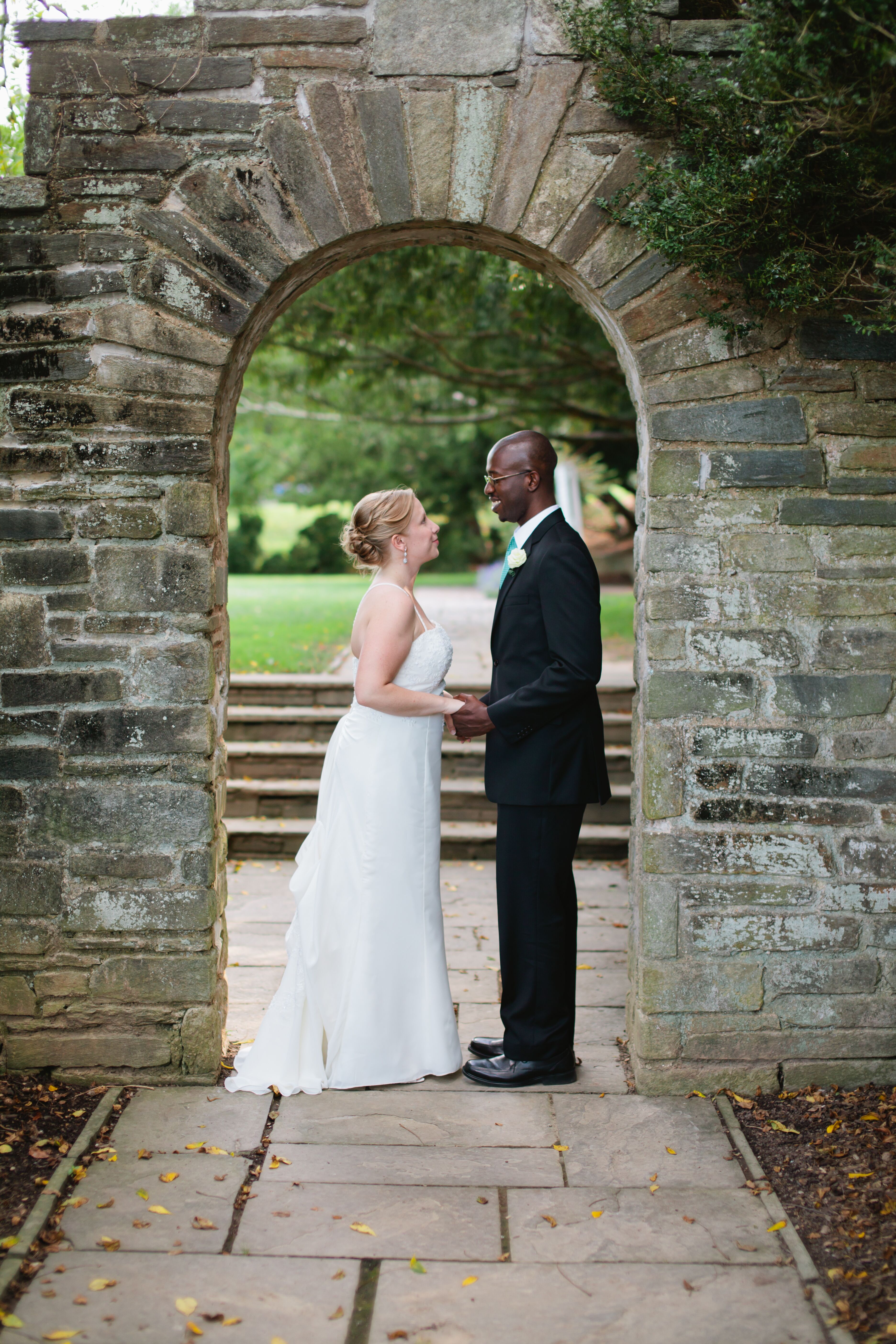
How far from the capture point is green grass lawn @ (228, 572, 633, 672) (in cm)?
977

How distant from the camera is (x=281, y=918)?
5895 mm

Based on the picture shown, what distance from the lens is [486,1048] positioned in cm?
408

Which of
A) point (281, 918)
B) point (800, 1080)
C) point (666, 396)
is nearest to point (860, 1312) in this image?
point (800, 1080)

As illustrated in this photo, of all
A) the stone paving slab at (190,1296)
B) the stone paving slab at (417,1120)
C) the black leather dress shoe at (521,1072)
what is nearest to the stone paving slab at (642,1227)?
the stone paving slab at (417,1120)

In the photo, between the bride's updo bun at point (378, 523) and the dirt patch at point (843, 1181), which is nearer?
the dirt patch at point (843, 1181)

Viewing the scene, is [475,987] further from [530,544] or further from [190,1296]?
[190,1296]

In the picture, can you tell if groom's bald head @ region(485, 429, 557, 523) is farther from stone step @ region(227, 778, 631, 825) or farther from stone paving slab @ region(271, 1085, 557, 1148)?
stone step @ region(227, 778, 631, 825)

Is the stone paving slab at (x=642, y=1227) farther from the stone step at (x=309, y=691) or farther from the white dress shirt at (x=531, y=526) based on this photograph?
the stone step at (x=309, y=691)

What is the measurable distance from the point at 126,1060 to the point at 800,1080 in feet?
7.90

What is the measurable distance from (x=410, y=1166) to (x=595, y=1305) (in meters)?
0.82

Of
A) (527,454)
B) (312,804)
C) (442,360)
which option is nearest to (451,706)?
(527,454)

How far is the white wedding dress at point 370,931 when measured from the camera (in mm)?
3818

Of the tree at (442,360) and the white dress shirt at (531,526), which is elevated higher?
the tree at (442,360)

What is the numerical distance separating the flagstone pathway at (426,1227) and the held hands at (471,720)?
4.23 feet
